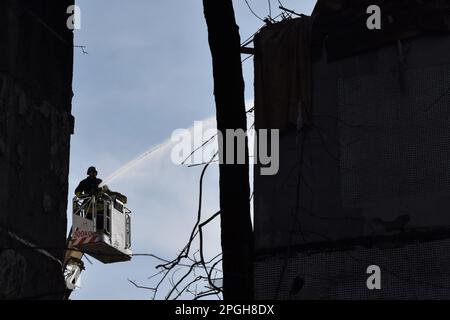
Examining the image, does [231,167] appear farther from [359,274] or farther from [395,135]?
[395,135]

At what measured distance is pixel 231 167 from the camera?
9562 mm

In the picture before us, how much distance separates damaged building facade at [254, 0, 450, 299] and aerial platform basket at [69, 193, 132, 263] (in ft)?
27.9

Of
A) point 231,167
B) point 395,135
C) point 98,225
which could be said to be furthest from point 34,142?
point 98,225

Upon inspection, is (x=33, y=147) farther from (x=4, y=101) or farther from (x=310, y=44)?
(x=310, y=44)

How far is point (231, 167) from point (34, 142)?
15.0 ft

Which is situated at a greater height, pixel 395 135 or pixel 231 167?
pixel 395 135

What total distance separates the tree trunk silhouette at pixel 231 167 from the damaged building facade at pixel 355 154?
554 cm

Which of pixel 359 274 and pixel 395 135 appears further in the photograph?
pixel 395 135

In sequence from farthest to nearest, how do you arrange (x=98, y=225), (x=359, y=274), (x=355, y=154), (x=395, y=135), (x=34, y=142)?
(x=98, y=225) < (x=355, y=154) < (x=395, y=135) < (x=359, y=274) < (x=34, y=142)

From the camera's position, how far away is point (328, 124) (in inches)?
640

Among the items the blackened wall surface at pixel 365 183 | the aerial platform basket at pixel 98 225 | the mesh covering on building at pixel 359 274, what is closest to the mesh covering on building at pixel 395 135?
the blackened wall surface at pixel 365 183

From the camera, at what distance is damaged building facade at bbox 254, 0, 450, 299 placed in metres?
15.1

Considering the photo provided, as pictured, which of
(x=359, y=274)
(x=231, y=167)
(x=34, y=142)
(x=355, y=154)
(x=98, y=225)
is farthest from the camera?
(x=98, y=225)
